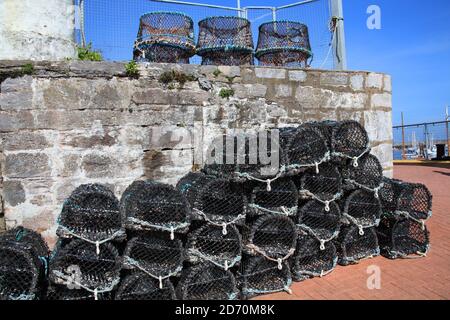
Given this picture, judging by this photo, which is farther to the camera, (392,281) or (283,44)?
(283,44)

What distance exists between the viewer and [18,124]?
12.4ft

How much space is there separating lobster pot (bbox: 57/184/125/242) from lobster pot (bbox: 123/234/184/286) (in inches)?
7.3

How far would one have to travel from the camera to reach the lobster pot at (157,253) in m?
3.01

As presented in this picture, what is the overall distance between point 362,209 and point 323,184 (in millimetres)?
618

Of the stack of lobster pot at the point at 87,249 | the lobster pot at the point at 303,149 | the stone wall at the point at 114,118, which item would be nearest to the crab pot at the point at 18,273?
the stack of lobster pot at the point at 87,249

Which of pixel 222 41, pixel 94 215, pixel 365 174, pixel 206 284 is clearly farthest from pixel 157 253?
pixel 222 41

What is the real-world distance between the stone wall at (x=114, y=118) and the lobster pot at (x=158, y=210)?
108 cm

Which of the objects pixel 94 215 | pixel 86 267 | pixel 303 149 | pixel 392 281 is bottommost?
pixel 392 281

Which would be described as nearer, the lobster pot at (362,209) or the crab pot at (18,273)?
the crab pot at (18,273)

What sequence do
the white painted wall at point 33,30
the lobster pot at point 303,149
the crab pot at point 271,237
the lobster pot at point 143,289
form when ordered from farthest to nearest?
the white painted wall at point 33,30, the lobster pot at point 303,149, the crab pot at point 271,237, the lobster pot at point 143,289

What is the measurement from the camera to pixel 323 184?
3707 millimetres

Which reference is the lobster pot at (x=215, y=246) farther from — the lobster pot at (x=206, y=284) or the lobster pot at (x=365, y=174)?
the lobster pot at (x=365, y=174)

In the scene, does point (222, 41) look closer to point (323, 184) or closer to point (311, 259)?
point (323, 184)
